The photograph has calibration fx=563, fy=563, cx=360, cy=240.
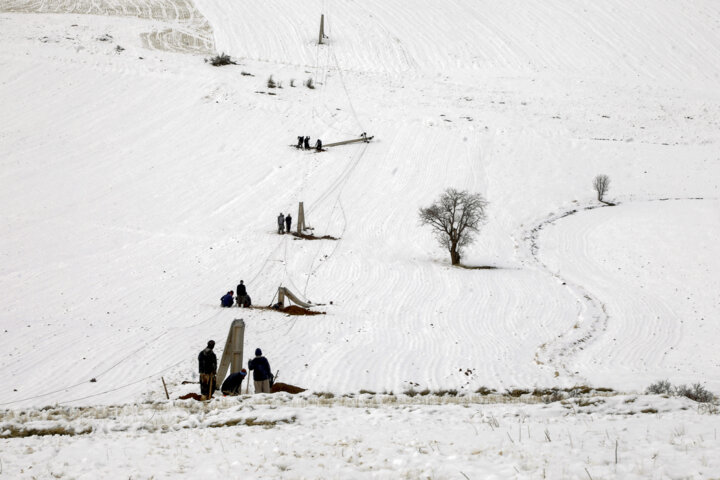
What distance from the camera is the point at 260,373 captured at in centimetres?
1114

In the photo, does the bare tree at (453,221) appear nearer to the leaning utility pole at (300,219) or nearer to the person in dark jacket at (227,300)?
the leaning utility pole at (300,219)

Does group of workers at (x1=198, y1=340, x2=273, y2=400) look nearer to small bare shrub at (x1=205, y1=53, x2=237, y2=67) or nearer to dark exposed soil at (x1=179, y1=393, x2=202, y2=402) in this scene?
dark exposed soil at (x1=179, y1=393, x2=202, y2=402)

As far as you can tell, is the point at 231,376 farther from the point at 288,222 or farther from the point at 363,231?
the point at 363,231

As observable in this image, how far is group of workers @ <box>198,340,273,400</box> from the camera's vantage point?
11.0 metres

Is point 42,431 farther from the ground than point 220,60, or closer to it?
closer to it

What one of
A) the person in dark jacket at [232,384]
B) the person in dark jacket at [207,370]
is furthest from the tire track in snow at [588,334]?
the person in dark jacket at [207,370]

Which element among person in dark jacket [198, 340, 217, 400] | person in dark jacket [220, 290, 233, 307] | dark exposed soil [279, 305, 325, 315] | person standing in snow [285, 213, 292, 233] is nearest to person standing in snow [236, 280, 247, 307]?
person in dark jacket [220, 290, 233, 307]

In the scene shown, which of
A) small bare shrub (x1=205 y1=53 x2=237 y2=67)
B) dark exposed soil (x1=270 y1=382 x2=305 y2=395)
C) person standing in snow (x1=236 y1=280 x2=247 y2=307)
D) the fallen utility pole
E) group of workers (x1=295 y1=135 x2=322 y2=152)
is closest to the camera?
dark exposed soil (x1=270 y1=382 x2=305 y2=395)

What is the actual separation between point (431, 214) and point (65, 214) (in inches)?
679

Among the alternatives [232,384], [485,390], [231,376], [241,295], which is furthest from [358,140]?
[232,384]

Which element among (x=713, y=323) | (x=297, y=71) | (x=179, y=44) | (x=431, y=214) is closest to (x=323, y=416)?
(x=713, y=323)

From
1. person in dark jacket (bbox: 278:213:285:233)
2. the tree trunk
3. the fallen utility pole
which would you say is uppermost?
the fallen utility pole

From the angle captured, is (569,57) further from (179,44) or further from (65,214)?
(65,214)

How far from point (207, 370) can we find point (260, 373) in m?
1.07
